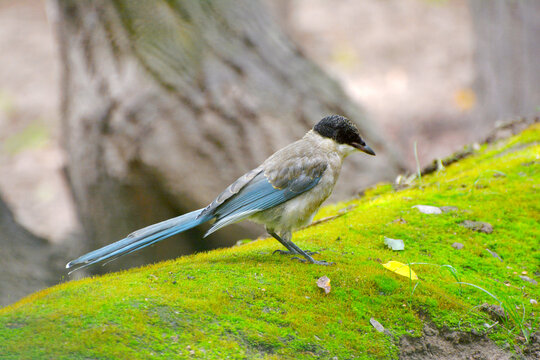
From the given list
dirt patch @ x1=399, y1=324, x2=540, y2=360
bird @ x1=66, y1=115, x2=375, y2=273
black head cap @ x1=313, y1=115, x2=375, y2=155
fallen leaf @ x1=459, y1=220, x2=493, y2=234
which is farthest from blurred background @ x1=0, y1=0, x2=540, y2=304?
dirt patch @ x1=399, y1=324, x2=540, y2=360

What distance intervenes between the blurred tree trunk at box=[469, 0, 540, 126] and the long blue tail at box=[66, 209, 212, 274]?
20.2 feet

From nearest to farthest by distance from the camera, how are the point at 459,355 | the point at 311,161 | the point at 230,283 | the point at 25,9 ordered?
the point at 459,355, the point at 230,283, the point at 311,161, the point at 25,9

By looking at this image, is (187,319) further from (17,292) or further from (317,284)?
(17,292)

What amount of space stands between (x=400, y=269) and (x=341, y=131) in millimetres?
1160

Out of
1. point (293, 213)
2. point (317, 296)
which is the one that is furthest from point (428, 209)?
point (317, 296)

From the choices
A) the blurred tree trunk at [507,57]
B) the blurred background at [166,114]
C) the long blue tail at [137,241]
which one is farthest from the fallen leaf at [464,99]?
the long blue tail at [137,241]

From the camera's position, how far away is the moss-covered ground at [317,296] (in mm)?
2145

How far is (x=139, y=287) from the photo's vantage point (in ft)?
8.32

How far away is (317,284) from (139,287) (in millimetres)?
899

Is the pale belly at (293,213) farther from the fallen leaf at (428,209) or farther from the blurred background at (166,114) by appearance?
the blurred background at (166,114)

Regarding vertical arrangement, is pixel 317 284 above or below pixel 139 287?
below

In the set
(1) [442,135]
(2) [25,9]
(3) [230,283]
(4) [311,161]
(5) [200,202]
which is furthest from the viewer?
(2) [25,9]

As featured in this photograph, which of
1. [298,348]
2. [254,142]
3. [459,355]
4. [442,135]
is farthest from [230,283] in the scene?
[442,135]

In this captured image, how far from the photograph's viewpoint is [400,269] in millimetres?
2898
